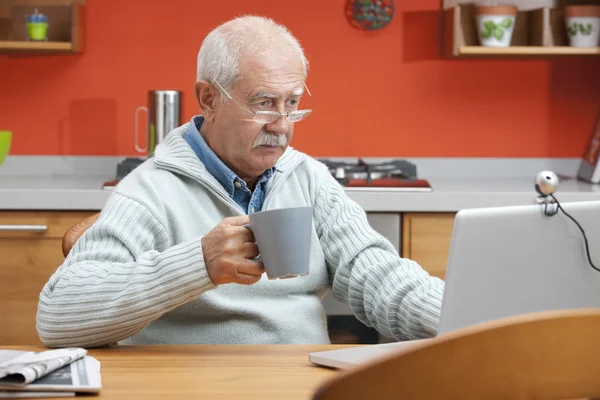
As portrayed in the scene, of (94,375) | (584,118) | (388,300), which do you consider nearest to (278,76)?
(388,300)

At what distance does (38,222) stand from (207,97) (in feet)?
4.23

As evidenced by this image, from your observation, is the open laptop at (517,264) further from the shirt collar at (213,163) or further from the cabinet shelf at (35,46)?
the cabinet shelf at (35,46)

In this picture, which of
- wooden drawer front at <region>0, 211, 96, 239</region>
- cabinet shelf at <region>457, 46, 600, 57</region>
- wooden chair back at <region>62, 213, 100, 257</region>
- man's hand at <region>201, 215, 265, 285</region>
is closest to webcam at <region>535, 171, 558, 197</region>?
man's hand at <region>201, 215, 265, 285</region>

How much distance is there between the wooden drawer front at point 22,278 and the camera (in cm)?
300

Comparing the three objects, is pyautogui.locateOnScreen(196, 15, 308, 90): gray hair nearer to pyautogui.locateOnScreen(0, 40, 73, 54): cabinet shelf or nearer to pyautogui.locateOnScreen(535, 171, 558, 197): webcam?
pyautogui.locateOnScreen(535, 171, 558, 197): webcam

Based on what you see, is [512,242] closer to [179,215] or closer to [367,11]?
[179,215]

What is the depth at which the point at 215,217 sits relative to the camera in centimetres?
184

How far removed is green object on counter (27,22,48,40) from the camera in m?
3.43

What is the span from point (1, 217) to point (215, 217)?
1406 mm

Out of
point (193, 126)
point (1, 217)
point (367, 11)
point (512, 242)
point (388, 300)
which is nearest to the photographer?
point (512, 242)

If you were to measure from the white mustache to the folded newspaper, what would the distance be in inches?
24.5

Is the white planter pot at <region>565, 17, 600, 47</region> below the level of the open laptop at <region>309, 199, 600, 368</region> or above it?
above

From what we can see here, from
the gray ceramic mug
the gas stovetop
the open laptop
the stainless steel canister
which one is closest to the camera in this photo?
the open laptop

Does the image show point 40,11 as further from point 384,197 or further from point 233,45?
point 233,45
